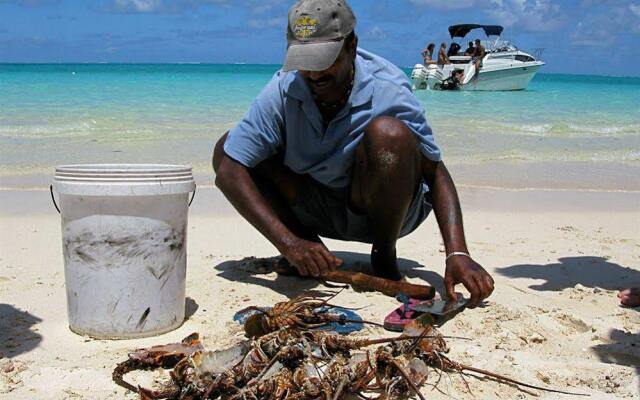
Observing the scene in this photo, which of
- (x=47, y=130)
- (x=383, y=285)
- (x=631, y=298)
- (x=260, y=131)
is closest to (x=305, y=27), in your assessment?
(x=260, y=131)

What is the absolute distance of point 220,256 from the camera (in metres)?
3.95

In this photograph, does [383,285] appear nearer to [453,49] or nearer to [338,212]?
[338,212]

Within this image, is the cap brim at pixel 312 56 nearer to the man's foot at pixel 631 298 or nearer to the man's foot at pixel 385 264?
the man's foot at pixel 385 264

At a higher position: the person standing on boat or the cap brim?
the cap brim

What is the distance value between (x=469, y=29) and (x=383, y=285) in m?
24.0

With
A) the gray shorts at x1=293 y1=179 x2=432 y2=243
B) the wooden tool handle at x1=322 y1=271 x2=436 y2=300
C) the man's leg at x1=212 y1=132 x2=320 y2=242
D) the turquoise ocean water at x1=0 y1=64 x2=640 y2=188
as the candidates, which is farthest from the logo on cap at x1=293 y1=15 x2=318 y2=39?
the turquoise ocean water at x1=0 y1=64 x2=640 y2=188

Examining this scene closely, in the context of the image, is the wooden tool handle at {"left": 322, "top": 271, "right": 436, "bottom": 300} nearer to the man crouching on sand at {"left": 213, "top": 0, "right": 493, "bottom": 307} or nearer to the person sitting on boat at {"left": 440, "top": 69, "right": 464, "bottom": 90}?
the man crouching on sand at {"left": 213, "top": 0, "right": 493, "bottom": 307}

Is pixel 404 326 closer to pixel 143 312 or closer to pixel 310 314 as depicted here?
pixel 310 314

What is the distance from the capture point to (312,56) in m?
2.67

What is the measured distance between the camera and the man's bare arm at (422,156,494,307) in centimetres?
276

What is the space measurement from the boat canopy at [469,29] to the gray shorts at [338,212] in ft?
76.3

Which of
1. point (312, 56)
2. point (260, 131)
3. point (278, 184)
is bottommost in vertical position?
point (278, 184)

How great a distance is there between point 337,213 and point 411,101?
2.16ft

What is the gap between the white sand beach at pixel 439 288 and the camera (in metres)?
2.25
